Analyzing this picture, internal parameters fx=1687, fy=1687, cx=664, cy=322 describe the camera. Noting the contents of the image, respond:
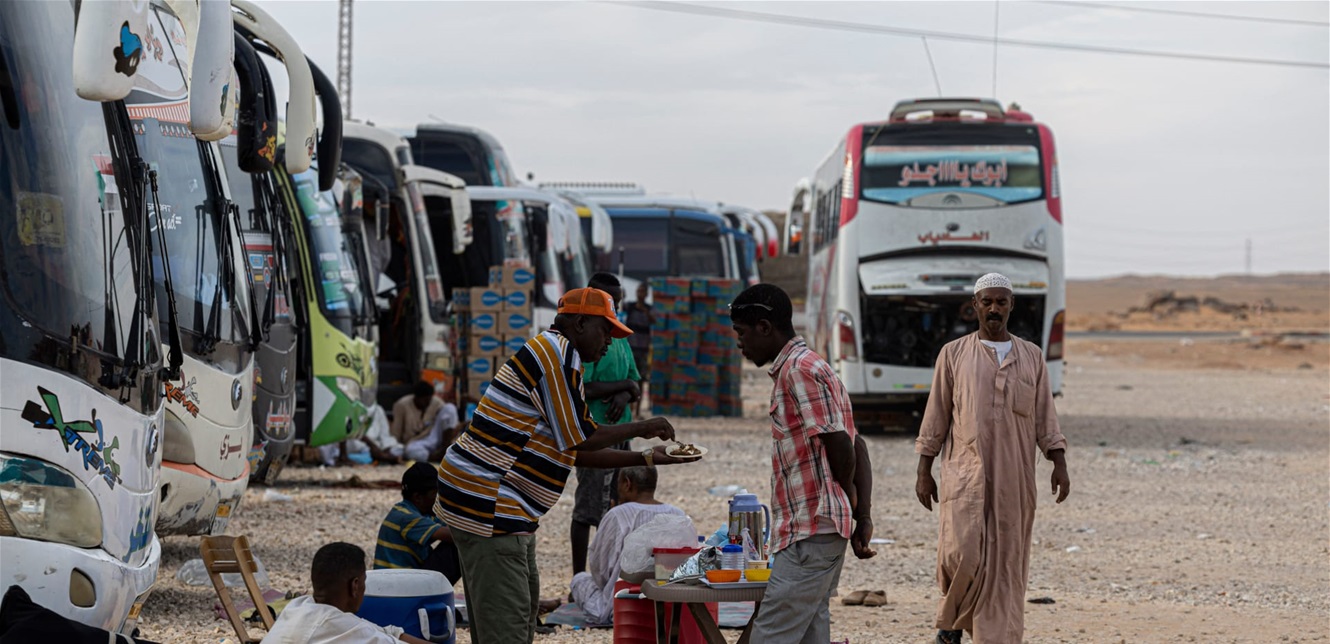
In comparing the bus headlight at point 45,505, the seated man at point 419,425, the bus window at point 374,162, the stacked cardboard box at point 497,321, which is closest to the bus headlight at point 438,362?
the stacked cardboard box at point 497,321

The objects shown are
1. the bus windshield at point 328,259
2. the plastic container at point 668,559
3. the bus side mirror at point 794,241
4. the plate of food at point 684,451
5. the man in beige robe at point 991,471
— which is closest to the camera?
the plate of food at point 684,451

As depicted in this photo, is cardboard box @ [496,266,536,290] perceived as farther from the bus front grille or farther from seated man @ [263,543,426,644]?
seated man @ [263,543,426,644]

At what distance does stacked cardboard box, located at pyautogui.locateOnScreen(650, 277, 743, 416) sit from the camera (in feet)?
75.3

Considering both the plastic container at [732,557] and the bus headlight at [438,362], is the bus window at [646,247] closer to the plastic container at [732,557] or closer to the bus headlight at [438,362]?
the bus headlight at [438,362]

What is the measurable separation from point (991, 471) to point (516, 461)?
2101 mm

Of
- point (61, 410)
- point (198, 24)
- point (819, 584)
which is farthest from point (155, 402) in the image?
point (819, 584)

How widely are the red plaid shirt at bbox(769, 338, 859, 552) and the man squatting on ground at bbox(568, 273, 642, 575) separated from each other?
6.84ft

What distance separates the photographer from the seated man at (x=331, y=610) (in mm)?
5277

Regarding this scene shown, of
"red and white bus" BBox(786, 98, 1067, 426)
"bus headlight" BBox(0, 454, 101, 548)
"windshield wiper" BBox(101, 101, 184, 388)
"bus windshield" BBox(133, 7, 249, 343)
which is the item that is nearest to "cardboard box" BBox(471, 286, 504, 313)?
"red and white bus" BBox(786, 98, 1067, 426)

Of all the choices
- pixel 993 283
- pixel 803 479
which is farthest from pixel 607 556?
pixel 803 479

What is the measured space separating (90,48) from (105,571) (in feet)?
5.17

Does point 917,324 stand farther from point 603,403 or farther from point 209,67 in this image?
point 209,67

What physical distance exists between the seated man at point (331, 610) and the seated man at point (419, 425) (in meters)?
9.63

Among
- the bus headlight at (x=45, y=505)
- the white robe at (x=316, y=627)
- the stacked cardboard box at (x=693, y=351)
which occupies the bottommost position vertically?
the stacked cardboard box at (x=693, y=351)
